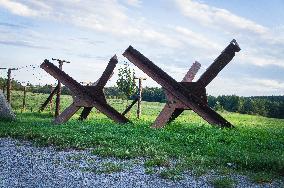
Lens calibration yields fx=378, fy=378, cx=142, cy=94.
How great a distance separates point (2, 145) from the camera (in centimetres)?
952

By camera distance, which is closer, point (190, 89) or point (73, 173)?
point (73, 173)

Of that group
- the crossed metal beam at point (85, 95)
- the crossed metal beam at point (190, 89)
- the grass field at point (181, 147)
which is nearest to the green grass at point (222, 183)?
the grass field at point (181, 147)

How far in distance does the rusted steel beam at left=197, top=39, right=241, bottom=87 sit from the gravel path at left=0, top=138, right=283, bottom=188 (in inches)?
217

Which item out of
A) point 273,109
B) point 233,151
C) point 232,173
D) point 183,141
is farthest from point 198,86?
point 273,109

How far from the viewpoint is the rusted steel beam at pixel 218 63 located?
12.7m

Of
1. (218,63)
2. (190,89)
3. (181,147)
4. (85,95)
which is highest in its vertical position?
(218,63)

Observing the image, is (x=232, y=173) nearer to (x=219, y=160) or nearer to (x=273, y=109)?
(x=219, y=160)

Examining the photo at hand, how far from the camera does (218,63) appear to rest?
12.8 metres

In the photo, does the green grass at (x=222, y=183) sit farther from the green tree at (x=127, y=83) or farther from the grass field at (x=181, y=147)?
the green tree at (x=127, y=83)

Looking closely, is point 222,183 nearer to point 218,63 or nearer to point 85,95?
point 218,63

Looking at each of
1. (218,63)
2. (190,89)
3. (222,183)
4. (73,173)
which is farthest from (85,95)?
(222,183)

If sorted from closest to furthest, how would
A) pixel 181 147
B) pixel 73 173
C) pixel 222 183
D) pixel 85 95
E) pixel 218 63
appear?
pixel 222 183
pixel 73 173
pixel 181 147
pixel 218 63
pixel 85 95

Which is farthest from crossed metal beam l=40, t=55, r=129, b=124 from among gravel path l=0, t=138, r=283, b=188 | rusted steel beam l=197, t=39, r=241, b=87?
gravel path l=0, t=138, r=283, b=188

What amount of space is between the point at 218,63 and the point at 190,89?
4.23 feet
